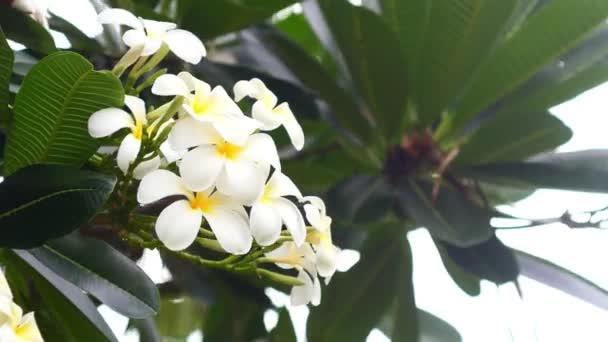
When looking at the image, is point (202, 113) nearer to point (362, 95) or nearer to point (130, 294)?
point (130, 294)

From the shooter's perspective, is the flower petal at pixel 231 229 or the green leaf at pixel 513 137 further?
the green leaf at pixel 513 137

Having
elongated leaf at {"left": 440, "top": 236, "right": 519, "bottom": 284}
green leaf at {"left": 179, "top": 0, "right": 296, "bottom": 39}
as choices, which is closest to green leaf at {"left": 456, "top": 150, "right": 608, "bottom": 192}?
elongated leaf at {"left": 440, "top": 236, "right": 519, "bottom": 284}

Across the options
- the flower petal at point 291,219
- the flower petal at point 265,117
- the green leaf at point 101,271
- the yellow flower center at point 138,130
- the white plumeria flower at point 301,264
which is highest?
the flower petal at point 265,117

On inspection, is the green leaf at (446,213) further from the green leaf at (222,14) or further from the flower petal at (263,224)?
the flower petal at (263,224)

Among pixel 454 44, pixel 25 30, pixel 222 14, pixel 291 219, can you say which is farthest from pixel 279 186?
pixel 454 44

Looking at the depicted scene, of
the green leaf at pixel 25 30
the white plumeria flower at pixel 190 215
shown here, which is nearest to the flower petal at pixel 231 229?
the white plumeria flower at pixel 190 215

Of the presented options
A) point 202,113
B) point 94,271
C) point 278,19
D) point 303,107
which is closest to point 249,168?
point 202,113

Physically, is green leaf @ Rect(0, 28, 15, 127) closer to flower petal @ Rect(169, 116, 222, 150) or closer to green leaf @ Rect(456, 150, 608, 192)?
flower petal @ Rect(169, 116, 222, 150)
